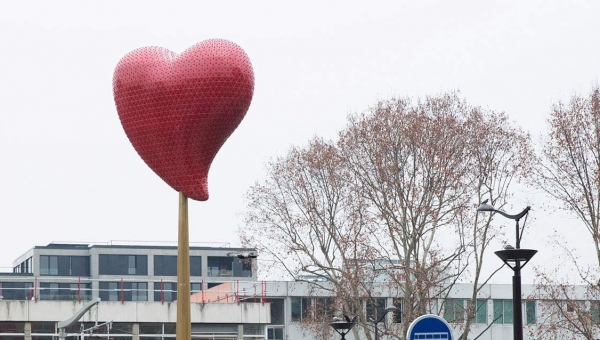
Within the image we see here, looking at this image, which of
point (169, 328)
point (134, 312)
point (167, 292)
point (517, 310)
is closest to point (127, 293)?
point (167, 292)

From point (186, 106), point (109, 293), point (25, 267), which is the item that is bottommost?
point (109, 293)

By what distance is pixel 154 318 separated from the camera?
41.6 metres

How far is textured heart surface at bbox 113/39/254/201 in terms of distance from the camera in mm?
16609

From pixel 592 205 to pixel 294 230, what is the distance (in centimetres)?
1096

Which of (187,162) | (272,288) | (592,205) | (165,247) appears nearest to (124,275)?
(165,247)

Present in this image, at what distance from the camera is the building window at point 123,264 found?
89.5 meters

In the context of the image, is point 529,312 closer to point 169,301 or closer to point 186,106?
point 169,301

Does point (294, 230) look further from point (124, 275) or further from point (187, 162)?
point (124, 275)

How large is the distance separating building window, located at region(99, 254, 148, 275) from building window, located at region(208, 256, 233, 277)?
474 centimetres

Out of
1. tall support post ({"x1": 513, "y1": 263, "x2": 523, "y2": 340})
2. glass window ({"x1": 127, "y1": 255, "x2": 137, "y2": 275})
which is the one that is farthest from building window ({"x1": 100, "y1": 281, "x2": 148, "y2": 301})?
tall support post ({"x1": 513, "y1": 263, "x2": 523, "y2": 340})

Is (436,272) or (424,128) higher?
(424,128)

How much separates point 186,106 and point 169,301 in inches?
1188

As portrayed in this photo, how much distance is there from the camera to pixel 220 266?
92250 mm

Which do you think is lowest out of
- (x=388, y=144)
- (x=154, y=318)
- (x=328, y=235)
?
(x=154, y=318)
